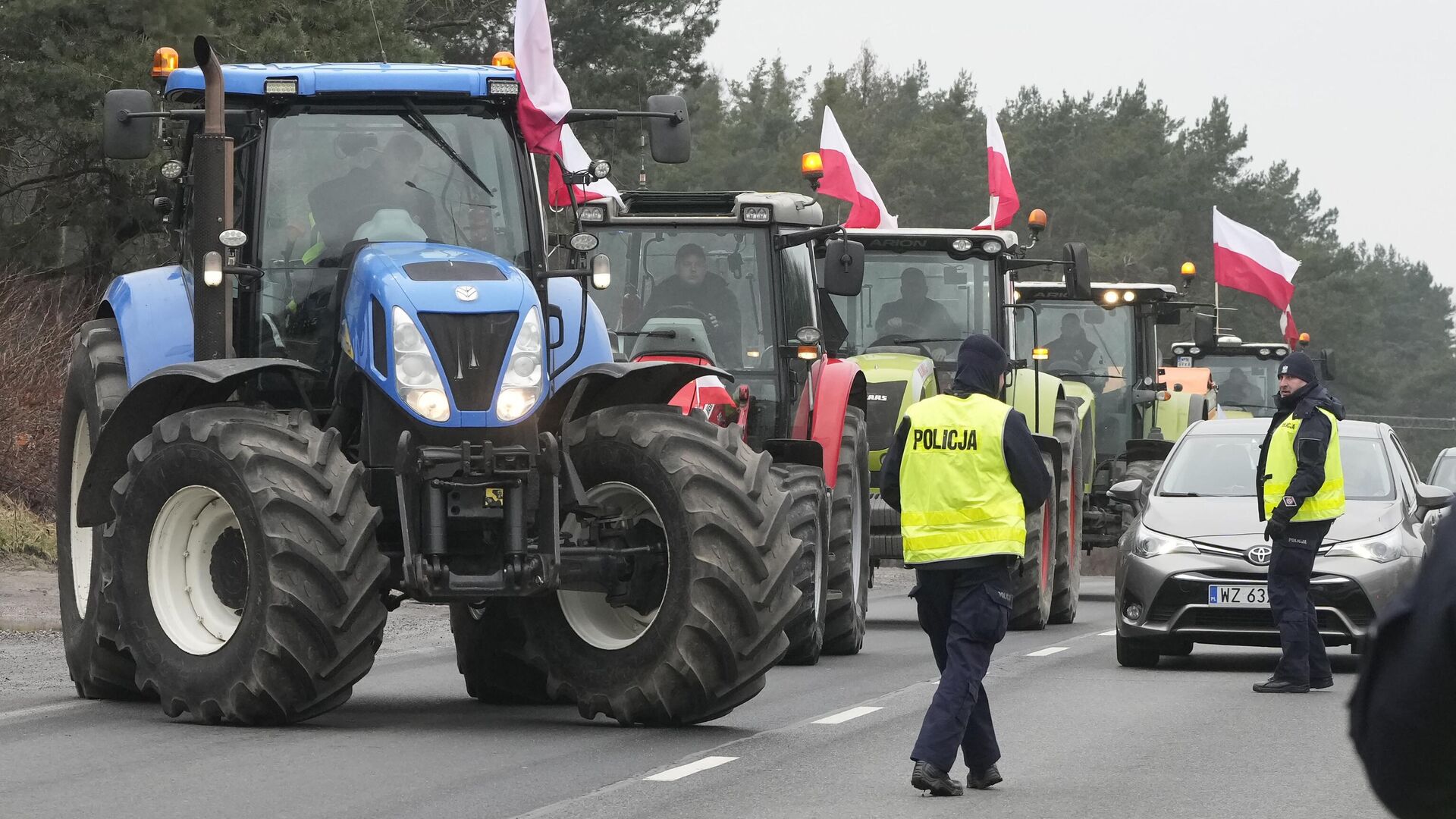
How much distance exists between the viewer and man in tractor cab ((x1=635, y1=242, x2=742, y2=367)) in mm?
14203

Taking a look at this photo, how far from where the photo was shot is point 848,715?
11.2 metres

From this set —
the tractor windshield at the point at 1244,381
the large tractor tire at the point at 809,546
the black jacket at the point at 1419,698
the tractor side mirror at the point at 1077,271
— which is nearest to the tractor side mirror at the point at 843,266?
A: the large tractor tire at the point at 809,546

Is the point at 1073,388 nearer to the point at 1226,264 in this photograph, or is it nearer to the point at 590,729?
the point at 1226,264

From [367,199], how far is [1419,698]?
908cm

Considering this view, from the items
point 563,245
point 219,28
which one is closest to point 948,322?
point 563,245

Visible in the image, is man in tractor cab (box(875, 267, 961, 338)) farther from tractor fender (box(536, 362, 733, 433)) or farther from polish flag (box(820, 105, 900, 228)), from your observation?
tractor fender (box(536, 362, 733, 433))

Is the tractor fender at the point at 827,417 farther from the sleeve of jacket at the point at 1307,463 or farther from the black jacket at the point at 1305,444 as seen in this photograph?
the sleeve of jacket at the point at 1307,463

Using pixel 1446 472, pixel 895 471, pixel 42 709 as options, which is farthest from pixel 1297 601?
pixel 1446 472

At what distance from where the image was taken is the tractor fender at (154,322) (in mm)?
10883

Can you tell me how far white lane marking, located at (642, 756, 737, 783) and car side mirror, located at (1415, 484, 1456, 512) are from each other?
6735mm

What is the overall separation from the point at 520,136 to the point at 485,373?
1632 mm

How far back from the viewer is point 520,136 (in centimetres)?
1084

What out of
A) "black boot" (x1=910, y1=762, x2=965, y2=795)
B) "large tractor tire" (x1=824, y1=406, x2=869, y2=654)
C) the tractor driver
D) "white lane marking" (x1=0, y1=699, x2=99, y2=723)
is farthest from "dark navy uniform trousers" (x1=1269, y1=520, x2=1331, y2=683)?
"white lane marking" (x1=0, y1=699, x2=99, y2=723)

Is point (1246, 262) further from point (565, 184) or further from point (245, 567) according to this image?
point (245, 567)
